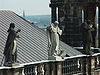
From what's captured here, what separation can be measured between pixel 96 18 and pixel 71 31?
213 cm

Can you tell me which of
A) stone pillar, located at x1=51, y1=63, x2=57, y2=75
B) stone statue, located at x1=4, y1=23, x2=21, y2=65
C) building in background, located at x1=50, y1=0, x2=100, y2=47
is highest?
building in background, located at x1=50, y1=0, x2=100, y2=47

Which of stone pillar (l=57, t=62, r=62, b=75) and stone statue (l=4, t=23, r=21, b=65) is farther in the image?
stone pillar (l=57, t=62, r=62, b=75)

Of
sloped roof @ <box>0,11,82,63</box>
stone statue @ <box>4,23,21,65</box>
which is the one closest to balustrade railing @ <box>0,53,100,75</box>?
stone statue @ <box>4,23,21,65</box>

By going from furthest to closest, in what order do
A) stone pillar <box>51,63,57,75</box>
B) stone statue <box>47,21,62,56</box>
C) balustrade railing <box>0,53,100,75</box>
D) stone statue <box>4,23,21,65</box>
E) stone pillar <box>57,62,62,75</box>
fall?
stone pillar <box>57,62,62,75</box> → stone pillar <box>51,63,57,75</box> → stone statue <box>47,21,62,56</box> → balustrade railing <box>0,53,100,75</box> → stone statue <box>4,23,21,65</box>

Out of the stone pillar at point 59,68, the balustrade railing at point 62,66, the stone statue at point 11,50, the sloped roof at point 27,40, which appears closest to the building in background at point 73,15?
the sloped roof at point 27,40

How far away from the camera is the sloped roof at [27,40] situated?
71.5 feet

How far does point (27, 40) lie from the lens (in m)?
23.5

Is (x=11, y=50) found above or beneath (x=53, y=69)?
above

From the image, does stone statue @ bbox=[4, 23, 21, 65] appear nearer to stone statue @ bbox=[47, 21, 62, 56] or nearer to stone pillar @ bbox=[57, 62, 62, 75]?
stone statue @ bbox=[47, 21, 62, 56]

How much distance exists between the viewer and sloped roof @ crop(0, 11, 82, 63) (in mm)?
21781

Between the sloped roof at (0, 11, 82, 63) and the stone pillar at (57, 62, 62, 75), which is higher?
the sloped roof at (0, 11, 82, 63)

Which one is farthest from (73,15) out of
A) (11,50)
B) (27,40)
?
(11,50)

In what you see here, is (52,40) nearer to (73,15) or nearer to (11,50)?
(11,50)

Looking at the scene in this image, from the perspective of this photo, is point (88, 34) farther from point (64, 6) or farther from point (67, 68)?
point (64, 6)
